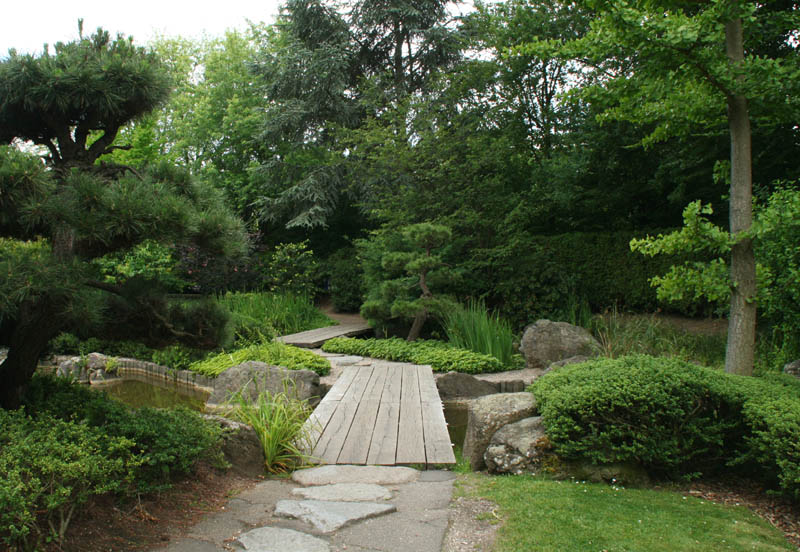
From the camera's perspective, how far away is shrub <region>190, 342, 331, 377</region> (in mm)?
6886

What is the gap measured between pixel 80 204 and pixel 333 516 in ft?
6.04

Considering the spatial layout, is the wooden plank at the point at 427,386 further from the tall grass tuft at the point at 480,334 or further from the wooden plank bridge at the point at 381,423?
the tall grass tuft at the point at 480,334

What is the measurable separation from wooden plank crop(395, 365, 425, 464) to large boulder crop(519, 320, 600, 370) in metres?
2.00

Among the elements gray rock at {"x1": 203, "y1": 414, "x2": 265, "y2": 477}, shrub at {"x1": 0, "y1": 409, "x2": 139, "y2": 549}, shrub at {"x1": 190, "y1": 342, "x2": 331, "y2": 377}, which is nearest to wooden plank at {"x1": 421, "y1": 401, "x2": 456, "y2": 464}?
gray rock at {"x1": 203, "y1": 414, "x2": 265, "y2": 477}

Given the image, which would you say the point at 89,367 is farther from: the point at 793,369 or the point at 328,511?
the point at 793,369

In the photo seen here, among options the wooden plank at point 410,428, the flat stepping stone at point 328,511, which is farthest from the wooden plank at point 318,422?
the flat stepping stone at point 328,511

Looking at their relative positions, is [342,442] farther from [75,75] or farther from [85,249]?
[75,75]

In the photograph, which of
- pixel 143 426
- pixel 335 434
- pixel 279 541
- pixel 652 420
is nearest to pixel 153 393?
pixel 335 434

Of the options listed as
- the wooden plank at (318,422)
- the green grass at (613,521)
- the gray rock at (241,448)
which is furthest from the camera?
the wooden plank at (318,422)

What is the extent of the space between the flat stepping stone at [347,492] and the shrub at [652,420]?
114cm

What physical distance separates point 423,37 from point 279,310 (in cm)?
855

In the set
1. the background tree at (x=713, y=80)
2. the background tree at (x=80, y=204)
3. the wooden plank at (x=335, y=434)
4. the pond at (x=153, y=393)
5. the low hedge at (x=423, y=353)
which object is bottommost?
the pond at (x=153, y=393)

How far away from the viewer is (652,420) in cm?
338

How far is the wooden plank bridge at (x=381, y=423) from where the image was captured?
390cm
